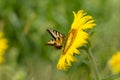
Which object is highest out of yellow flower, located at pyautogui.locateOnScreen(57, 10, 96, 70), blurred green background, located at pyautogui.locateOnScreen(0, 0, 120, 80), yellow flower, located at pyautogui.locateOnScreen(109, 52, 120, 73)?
blurred green background, located at pyautogui.locateOnScreen(0, 0, 120, 80)

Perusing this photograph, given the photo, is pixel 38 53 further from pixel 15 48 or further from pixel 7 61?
pixel 7 61

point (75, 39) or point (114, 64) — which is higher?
point (114, 64)

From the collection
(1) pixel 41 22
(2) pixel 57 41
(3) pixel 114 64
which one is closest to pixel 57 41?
(2) pixel 57 41

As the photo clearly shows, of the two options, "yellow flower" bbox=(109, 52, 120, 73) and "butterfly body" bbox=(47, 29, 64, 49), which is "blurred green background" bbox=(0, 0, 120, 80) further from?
"butterfly body" bbox=(47, 29, 64, 49)

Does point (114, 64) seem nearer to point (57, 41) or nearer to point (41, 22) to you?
point (57, 41)

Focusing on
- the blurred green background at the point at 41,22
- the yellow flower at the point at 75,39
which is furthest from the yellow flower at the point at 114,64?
the yellow flower at the point at 75,39

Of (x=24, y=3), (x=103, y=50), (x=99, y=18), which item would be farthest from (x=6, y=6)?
(x=103, y=50)

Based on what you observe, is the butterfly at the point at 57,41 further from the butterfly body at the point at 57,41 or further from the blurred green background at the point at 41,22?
the blurred green background at the point at 41,22

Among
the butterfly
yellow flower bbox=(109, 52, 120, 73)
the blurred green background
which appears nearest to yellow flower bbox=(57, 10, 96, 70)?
the butterfly
